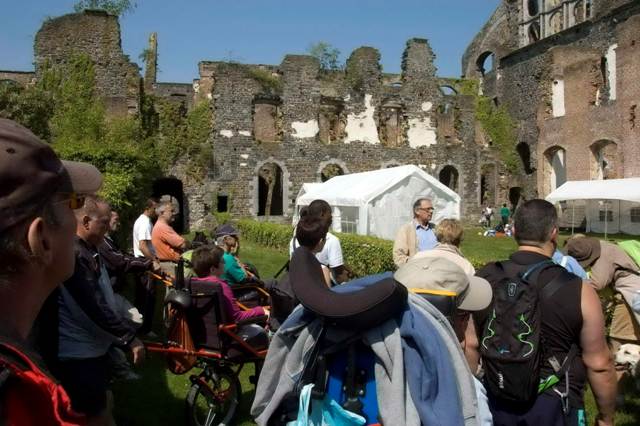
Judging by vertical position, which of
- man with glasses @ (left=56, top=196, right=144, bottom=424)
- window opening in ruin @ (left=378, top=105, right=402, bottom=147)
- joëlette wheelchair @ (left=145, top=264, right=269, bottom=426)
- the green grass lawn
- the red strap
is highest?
window opening in ruin @ (left=378, top=105, right=402, bottom=147)

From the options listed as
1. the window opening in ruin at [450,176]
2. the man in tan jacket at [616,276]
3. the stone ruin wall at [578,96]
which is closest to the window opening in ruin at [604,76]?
the stone ruin wall at [578,96]

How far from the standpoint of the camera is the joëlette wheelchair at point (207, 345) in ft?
15.1

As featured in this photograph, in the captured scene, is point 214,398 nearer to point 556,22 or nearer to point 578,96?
point 578,96

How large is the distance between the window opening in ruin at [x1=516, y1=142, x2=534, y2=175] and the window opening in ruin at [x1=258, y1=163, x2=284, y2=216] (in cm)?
1331

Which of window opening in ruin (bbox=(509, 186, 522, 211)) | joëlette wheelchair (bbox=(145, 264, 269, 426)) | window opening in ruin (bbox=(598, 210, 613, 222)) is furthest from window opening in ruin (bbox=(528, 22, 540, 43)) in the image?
joëlette wheelchair (bbox=(145, 264, 269, 426))

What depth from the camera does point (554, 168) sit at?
95.2ft

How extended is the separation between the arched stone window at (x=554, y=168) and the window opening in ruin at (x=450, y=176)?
4494 mm

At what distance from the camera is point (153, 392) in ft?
18.8

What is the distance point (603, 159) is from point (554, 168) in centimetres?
289

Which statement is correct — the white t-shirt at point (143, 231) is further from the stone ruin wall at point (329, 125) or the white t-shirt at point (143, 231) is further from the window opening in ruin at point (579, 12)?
the window opening in ruin at point (579, 12)

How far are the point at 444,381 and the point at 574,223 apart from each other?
1057 inches

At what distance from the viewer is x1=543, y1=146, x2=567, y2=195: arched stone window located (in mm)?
28652

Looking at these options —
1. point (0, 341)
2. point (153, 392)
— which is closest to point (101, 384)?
point (0, 341)

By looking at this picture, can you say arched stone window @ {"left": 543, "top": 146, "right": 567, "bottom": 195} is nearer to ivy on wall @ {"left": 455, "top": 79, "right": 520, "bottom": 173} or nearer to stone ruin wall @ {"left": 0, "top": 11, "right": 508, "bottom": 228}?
ivy on wall @ {"left": 455, "top": 79, "right": 520, "bottom": 173}
